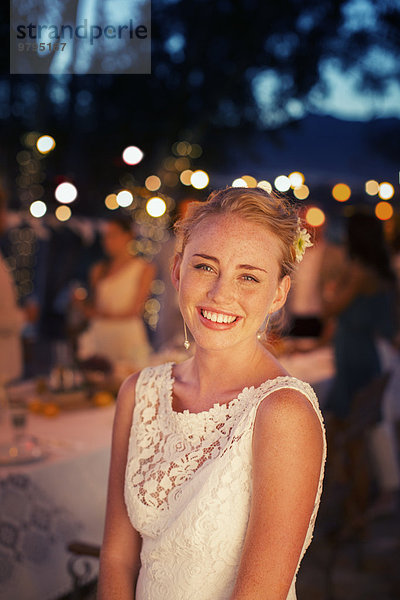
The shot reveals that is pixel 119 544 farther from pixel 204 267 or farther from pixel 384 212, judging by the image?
pixel 384 212

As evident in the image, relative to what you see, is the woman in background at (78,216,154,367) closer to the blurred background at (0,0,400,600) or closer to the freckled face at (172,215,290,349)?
the blurred background at (0,0,400,600)

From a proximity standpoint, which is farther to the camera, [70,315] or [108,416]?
[70,315]

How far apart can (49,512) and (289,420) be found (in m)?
1.37

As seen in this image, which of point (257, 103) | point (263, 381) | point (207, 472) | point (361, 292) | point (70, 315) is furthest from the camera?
point (257, 103)

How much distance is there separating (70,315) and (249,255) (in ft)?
6.86

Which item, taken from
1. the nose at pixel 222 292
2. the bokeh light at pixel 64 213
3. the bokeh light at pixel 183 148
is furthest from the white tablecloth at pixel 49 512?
the bokeh light at pixel 183 148

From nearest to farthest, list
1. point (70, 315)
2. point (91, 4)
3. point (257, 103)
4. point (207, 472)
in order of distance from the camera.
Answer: point (207, 472) < point (91, 4) < point (70, 315) < point (257, 103)

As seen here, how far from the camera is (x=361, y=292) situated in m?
3.97

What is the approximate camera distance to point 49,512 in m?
2.35

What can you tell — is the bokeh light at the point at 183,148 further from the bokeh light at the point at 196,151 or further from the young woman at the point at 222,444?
the young woman at the point at 222,444

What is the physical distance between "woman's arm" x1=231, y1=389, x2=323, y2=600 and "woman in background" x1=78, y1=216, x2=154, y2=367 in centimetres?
353

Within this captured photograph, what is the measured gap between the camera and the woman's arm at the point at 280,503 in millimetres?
1276

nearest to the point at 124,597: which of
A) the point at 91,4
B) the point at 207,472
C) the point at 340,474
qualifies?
the point at 207,472

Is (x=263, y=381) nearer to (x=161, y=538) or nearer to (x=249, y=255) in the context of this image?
(x=249, y=255)
